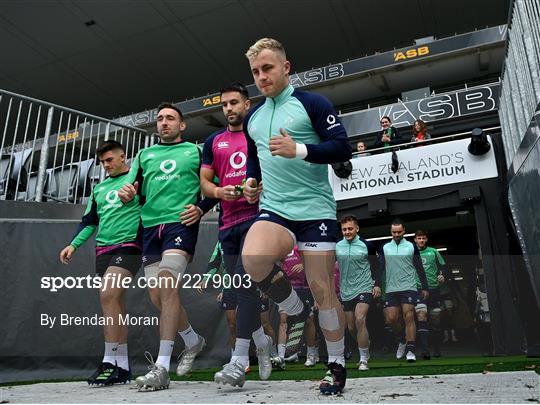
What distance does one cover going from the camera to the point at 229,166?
3617mm

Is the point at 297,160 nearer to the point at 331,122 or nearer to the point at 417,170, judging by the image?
the point at 331,122

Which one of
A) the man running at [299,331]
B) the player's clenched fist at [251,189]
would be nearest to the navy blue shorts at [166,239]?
the player's clenched fist at [251,189]

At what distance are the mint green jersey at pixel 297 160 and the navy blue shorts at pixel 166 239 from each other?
866 mm

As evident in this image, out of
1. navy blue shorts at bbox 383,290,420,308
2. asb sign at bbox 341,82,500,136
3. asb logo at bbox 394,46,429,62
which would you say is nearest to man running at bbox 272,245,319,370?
navy blue shorts at bbox 383,290,420,308

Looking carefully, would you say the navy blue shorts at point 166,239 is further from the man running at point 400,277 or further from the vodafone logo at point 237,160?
the man running at point 400,277

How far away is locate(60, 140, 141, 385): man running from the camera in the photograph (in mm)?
3674

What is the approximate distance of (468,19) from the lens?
19250 millimetres

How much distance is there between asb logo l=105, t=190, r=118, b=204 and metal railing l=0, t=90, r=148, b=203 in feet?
7.14

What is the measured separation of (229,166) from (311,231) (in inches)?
44.5

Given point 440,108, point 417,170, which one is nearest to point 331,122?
point 417,170

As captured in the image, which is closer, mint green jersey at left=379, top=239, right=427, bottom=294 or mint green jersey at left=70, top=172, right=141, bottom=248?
mint green jersey at left=70, top=172, right=141, bottom=248

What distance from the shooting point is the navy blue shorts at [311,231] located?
8.84ft

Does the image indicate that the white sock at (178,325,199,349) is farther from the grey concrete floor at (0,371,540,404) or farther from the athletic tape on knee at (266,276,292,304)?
the athletic tape on knee at (266,276,292,304)

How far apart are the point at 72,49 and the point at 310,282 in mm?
20672
